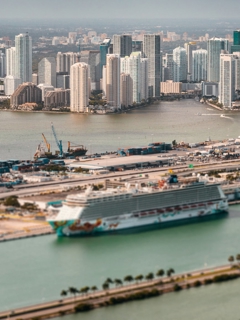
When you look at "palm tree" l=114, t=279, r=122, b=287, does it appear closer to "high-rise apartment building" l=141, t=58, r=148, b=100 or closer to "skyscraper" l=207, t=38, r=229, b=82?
"high-rise apartment building" l=141, t=58, r=148, b=100

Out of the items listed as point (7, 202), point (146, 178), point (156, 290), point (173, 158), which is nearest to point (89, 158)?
point (173, 158)

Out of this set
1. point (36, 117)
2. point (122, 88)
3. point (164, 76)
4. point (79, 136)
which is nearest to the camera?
point (79, 136)

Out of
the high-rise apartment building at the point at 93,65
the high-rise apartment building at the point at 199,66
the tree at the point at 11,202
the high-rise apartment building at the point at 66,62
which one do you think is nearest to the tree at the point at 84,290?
the tree at the point at 11,202

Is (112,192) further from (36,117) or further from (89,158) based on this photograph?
(36,117)

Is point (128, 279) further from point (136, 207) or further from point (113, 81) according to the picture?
point (113, 81)

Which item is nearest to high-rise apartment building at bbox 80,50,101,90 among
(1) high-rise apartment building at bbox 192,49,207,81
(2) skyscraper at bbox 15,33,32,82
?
(2) skyscraper at bbox 15,33,32,82
